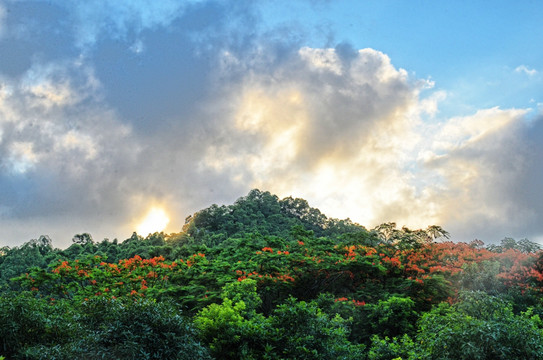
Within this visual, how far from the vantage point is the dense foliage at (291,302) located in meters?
7.80

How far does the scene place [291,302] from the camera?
988 cm

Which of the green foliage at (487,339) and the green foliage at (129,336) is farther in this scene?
the green foliage at (129,336)

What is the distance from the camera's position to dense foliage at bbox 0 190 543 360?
7801mm

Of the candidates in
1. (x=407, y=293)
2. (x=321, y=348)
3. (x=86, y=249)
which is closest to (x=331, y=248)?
(x=407, y=293)

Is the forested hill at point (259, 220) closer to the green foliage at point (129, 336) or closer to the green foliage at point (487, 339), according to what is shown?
the green foliage at point (129, 336)

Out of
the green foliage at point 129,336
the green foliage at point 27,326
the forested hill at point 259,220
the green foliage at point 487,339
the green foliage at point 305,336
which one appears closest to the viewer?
the green foliage at point 487,339

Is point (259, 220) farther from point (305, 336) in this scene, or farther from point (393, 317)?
point (305, 336)

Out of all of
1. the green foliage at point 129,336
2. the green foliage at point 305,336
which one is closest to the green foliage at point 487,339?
the green foliage at point 305,336

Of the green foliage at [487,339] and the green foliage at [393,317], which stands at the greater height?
the green foliage at [393,317]

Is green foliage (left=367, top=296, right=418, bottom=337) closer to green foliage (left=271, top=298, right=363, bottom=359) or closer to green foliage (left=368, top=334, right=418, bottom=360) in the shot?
green foliage (left=368, top=334, right=418, bottom=360)

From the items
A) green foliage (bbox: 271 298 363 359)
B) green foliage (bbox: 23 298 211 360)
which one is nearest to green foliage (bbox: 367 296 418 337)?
green foliage (bbox: 271 298 363 359)

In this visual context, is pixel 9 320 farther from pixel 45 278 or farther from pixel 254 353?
pixel 45 278

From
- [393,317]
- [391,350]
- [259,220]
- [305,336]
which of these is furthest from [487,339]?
[259,220]

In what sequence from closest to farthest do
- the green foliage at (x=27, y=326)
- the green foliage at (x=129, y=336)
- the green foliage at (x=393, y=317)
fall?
1. the green foliage at (x=129, y=336)
2. the green foliage at (x=27, y=326)
3. the green foliage at (x=393, y=317)
